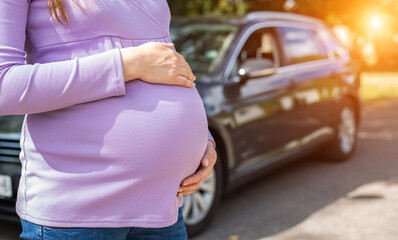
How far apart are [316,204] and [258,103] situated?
103 centimetres

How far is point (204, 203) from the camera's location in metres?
4.09

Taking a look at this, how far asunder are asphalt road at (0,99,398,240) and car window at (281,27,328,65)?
1.23 meters

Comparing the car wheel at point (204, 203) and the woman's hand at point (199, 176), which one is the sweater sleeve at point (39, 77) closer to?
the woman's hand at point (199, 176)

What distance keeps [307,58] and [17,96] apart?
479cm

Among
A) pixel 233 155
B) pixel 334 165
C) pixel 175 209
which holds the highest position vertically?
pixel 175 209

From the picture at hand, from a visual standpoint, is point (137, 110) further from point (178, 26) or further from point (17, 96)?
point (178, 26)

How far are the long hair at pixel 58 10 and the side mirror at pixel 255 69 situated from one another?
3.18 metres

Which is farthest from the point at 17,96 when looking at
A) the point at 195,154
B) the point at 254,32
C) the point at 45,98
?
the point at 254,32

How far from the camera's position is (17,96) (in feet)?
4.02

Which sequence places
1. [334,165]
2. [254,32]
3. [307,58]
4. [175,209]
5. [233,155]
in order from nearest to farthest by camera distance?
[175,209], [233,155], [254,32], [307,58], [334,165]

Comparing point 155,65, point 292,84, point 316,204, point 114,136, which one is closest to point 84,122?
point 114,136

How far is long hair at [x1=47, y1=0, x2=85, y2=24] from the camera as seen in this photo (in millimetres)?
1267

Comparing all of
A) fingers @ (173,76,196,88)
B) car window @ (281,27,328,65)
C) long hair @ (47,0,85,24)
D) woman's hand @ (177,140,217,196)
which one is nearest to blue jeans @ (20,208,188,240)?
woman's hand @ (177,140,217,196)

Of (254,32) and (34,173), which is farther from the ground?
(34,173)
